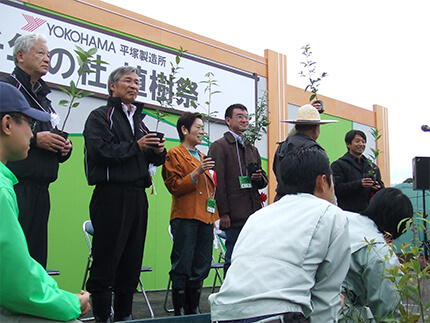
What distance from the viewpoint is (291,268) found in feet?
5.83

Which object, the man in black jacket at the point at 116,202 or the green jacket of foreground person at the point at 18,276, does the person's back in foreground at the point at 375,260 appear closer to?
the green jacket of foreground person at the point at 18,276

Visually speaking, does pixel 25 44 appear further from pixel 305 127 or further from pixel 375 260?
pixel 375 260

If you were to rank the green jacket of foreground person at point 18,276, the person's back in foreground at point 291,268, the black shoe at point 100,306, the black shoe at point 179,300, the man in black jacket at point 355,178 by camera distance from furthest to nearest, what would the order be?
the man in black jacket at point 355,178 < the black shoe at point 179,300 < the black shoe at point 100,306 < the person's back in foreground at point 291,268 < the green jacket of foreground person at point 18,276

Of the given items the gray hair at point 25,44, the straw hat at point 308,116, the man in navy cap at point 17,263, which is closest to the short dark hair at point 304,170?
the man in navy cap at point 17,263

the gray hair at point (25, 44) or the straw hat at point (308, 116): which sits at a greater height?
the gray hair at point (25, 44)

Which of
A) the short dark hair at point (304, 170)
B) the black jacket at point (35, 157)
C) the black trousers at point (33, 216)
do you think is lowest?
the black trousers at point (33, 216)

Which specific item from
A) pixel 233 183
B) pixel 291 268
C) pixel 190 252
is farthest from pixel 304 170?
pixel 233 183

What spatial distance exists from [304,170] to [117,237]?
1629 mm

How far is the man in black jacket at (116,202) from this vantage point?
3125 mm

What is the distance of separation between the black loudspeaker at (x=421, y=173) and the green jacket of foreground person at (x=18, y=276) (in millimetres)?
8454

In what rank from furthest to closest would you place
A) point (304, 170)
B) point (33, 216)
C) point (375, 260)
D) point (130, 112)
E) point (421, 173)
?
point (421, 173), point (130, 112), point (33, 216), point (375, 260), point (304, 170)

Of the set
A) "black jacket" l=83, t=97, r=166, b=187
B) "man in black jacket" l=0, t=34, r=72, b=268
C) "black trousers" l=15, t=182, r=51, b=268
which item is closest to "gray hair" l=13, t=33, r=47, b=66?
"man in black jacket" l=0, t=34, r=72, b=268

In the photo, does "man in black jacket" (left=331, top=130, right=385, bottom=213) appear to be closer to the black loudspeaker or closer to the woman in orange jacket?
the woman in orange jacket

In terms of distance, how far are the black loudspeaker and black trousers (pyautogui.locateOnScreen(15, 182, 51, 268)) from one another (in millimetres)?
7635
